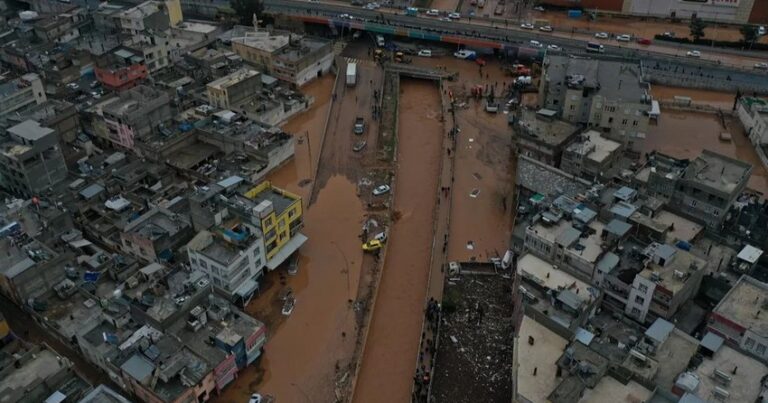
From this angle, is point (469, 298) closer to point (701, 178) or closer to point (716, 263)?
point (716, 263)

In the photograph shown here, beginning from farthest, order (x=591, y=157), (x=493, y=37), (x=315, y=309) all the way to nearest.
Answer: (x=493, y=37)
(x=591, y=157)
(x=315, y=309)

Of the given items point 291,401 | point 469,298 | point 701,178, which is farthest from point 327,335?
point 701,178

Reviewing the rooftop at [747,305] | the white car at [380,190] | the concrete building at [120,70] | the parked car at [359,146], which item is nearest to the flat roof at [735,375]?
the rooftop at [747,305]

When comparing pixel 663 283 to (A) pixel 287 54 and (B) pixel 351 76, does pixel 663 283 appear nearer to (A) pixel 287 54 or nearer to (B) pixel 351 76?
(B) pixel 351 76

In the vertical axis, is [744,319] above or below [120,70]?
below

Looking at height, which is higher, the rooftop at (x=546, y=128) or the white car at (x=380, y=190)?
the rooftop at (x=546, y=128)

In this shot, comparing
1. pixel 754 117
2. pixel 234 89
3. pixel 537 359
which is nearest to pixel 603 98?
pixel 754 117

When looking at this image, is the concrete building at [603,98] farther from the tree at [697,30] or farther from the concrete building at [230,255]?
the concrete building at [230,255]

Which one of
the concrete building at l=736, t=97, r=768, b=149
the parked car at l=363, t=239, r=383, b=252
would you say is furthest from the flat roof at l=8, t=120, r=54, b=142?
the concrete building at l=736, t=97, r=768, b=149
